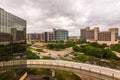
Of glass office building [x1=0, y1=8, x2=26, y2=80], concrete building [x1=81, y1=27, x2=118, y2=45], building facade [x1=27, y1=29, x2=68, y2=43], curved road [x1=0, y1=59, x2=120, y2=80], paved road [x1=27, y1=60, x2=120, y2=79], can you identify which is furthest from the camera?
building facade [x1=27, y1=29, x2=68, y2=43]

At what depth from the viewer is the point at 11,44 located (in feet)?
95.1

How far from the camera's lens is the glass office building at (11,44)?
25.3 metres

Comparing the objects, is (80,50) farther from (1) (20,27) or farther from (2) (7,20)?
(2) (7,20)

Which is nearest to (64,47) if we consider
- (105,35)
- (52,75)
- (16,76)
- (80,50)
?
(80,50)

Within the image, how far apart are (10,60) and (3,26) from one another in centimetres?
856

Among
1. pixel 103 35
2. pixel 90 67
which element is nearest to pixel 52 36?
pixel 103 35

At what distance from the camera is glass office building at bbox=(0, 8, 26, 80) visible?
25297 mm

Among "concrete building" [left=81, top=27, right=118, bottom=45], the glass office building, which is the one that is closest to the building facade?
"concrete building" [left=81, top=27, right=118, bottom=45]

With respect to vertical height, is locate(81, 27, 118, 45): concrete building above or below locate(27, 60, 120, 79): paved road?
above

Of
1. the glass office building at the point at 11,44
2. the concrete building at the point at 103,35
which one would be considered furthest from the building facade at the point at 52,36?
the glass office building at the point at 11,44

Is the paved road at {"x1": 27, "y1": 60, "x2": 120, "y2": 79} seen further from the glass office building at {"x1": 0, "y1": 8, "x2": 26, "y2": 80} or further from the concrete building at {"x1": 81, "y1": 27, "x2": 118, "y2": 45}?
the concrete building at {"x1": 81, "y1": 27, "x2": 118, "y2": 45}

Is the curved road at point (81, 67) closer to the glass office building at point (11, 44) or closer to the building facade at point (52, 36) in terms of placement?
the glass office building at point (11, 44)

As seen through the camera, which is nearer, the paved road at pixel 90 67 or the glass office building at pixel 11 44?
the glass office building at pixel 11 44

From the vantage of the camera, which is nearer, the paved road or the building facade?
the paved road
